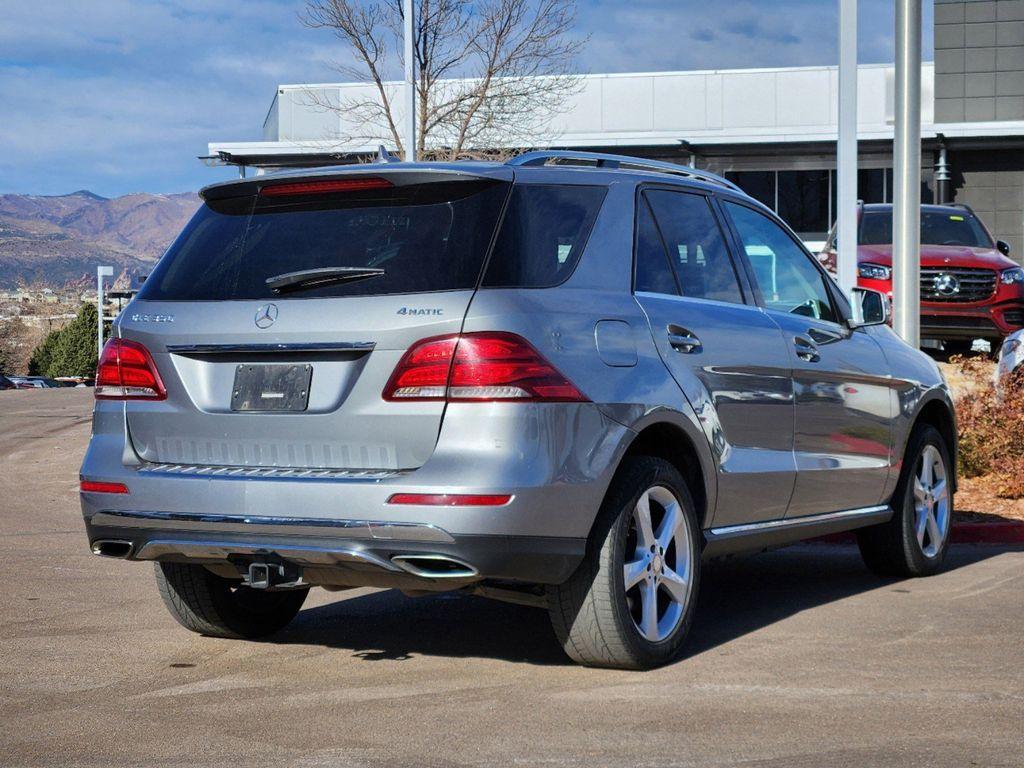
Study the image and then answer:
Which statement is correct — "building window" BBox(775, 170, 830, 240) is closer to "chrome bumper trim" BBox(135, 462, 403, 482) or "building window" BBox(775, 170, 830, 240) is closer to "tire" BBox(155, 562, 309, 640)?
"tire" BBox(155, 562, 309, 640)

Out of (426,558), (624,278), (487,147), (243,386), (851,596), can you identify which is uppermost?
(487,147)

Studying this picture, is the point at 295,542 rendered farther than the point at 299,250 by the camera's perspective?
No

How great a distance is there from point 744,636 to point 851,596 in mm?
1353

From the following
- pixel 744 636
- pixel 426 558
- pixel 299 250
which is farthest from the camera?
pixel 744 636

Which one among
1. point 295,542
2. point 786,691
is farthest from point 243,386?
point 786,691

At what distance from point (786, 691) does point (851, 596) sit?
239 centimetres

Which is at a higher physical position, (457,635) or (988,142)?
(988,142)

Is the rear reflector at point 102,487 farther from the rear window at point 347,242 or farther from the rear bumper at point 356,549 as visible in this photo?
the rear window at point 347,242

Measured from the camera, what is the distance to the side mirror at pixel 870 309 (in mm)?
7539

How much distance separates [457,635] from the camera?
6359 mm

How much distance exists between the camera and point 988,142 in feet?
131

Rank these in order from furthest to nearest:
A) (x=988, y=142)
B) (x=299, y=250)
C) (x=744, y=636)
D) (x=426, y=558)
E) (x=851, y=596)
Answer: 1. (x=988, y=142)
2. (x=851, y=596)
3. (x=744, y=636)
4. (x=299, y=250)
5. (x=426, y=558)

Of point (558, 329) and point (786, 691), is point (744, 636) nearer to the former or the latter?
point (786, 691)

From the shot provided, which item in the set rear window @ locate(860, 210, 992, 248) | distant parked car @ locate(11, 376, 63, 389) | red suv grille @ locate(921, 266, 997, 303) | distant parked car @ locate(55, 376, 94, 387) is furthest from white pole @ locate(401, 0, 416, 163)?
distant parked car @ locate(55, 376, 94, 387)
